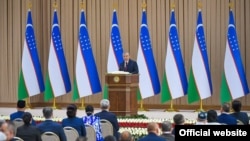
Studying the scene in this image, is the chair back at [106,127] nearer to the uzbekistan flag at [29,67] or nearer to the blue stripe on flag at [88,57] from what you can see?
the blue stripe on flag at [88,57]

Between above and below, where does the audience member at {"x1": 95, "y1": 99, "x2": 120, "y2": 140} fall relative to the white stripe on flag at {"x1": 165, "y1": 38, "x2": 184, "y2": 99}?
below

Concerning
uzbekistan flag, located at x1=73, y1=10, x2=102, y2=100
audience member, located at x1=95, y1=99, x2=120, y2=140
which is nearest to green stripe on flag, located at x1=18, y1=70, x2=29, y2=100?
uzbekistan flag, located at x1=73, y1=10, x2=102, y2=100

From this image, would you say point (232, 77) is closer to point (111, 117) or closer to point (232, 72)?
point (232, 72)

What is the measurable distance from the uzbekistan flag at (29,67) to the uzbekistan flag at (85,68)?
1371 millimetres

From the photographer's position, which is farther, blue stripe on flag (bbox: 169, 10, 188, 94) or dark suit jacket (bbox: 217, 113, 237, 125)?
blue stripe on flag (bbox: 169, 10, 188, 94)

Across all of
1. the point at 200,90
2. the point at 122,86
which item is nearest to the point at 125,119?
the point at 122,86

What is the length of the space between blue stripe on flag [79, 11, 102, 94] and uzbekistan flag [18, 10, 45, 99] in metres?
1.54

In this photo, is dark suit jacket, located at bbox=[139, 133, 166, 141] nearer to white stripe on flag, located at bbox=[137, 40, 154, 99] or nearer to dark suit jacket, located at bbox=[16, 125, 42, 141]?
dark suit jacket, located at bbox=[16, 125, 42, 141]

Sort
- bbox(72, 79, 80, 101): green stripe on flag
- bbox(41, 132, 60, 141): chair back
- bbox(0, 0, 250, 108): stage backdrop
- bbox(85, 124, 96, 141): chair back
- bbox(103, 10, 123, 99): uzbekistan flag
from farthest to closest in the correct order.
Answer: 1. bbox(0, 0, 250, 108): stage backdrop
2. bbox(72, 79, 80, 101): green stripe on flag
3. bbox(103, 10, 123, 99): uzbekistan flag
4. bbox(85, 124, 96, 141): chair back
5. bbox(41, 132, 60, 141): chair back

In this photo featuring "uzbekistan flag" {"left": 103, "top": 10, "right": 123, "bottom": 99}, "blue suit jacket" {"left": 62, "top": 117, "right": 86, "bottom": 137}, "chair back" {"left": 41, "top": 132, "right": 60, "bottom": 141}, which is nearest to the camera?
"chair back" {"left": 41, "top": 132, "right": 60, "bottom": 141}

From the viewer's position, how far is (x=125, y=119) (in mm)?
14125

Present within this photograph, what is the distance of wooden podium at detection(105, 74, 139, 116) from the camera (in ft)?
48.8

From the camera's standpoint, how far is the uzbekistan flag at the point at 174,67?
17.9 m

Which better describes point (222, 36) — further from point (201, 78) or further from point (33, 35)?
point (33, 35)
